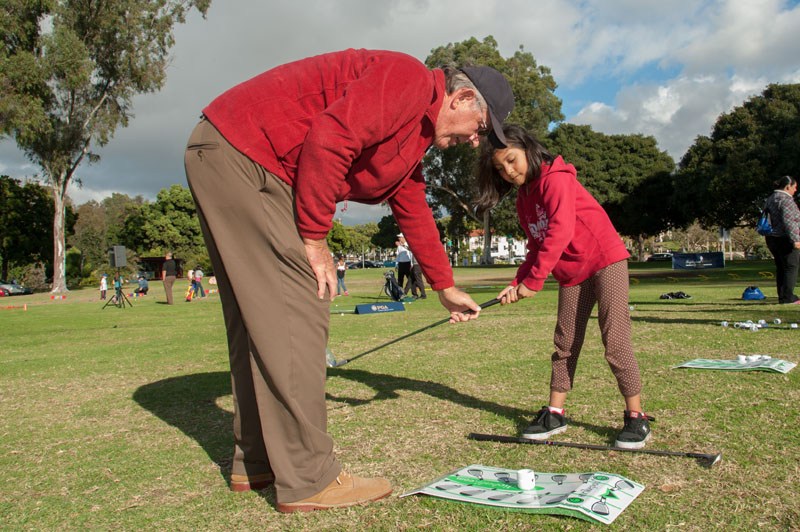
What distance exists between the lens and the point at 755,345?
5.80 metres

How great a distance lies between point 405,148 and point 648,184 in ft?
166

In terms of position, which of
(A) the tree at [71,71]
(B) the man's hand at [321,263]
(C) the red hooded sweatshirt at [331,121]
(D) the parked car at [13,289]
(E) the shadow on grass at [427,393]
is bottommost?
(D) the parked car at [13,289]

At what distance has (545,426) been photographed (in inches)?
130

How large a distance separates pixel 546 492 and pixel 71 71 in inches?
1371

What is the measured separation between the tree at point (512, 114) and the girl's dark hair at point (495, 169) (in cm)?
3842

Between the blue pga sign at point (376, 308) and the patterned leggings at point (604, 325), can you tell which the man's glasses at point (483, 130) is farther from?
the blue pga sign at point (376, 308)

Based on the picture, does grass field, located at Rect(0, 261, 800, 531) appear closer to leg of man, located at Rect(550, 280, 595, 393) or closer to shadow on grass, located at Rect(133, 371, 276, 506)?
shadow on grass, located at Rect(133, 371, 276, 506)

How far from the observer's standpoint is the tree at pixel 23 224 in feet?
138

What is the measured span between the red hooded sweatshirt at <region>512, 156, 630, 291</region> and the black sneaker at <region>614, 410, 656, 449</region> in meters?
0.83

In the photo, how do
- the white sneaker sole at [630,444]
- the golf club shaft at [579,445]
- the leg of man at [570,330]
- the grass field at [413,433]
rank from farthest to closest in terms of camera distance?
1. the leg of man at [570,330]
2. the white sneaker sole at [630,444]
3. the golf club shaft at [579,445]
4. the grass field at [413,433]

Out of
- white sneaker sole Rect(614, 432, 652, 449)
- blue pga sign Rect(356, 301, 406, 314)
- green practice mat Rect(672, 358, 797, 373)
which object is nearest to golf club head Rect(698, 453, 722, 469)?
white sneaker sole Rect(614, 432, 652, 449)

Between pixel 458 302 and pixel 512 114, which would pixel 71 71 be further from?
pixel 458 302

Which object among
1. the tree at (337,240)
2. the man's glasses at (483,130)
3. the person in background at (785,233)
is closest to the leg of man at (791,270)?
the person in background at (785,233)

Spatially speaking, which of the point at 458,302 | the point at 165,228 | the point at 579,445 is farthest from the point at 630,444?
the point at 165,228
